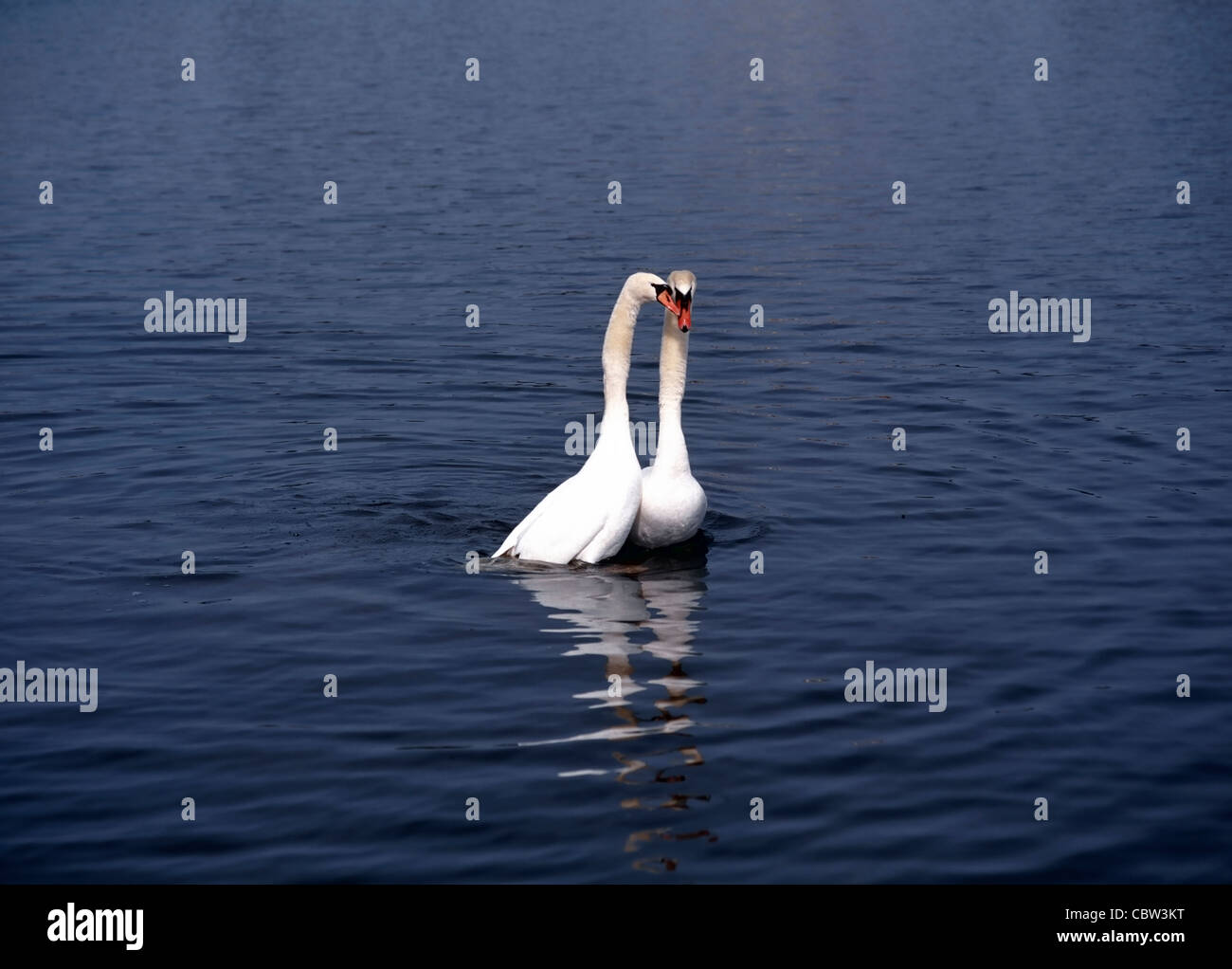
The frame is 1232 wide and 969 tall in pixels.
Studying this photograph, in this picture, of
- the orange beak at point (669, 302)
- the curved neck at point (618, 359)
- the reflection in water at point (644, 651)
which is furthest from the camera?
the curved neck at point (618, 359)

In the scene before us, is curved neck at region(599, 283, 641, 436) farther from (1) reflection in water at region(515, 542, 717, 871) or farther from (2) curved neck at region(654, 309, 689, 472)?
(1) reflection in water at region(515, 542, 717, 871)

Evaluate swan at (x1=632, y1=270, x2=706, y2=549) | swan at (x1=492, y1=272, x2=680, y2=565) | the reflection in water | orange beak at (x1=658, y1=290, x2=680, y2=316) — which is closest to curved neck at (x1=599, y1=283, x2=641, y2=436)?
swan at (x1=492, y1=272, x2=680, y2=565)

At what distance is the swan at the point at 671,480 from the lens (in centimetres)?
1300

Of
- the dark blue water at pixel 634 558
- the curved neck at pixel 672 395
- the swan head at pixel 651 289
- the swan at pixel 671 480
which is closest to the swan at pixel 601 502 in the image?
the swan head at pixel 651 289

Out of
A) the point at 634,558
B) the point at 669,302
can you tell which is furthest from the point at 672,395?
the point at 634,558

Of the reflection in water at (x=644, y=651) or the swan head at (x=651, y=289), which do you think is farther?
the swan head at (x=651, y=289)

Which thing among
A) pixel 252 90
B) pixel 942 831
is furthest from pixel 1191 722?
pixel 252 90

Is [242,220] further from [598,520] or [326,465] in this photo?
[598,520]

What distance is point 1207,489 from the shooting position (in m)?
14.5

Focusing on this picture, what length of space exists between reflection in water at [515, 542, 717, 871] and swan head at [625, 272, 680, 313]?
2160 mm

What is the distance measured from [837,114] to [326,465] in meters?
28.7

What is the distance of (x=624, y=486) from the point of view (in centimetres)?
1257

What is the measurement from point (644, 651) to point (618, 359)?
9.72ft

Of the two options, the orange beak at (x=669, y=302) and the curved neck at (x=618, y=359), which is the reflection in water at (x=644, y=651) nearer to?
the curved neck at (x=618, y=359)
